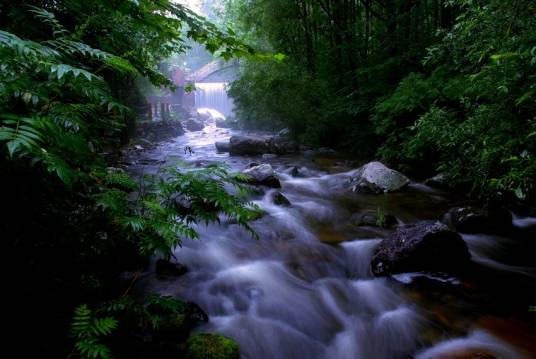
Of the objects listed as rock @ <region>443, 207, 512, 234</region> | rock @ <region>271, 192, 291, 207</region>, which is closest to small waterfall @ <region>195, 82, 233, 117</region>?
rock @ <region>271, 192, 291, 207</region>

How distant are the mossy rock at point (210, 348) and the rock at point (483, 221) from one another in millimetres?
4547

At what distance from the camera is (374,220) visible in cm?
597

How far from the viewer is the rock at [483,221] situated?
5.53m

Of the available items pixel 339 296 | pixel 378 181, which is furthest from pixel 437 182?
pixel 339 296

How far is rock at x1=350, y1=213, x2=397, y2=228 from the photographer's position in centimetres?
588

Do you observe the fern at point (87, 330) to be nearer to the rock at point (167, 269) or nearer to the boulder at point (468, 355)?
the rock at point (167, 269)

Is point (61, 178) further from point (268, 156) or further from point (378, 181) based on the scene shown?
point (268, 156)

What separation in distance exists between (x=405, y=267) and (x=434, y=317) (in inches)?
31.1

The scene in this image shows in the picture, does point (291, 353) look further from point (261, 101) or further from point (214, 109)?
point (214, 109)

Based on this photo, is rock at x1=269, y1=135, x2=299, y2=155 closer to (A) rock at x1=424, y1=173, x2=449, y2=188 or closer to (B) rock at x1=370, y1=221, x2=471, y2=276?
(A) rock at x1=424, y1=173, x2=449, y2=188

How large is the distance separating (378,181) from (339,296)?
14.6ft

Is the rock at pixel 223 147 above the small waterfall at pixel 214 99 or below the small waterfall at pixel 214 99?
below

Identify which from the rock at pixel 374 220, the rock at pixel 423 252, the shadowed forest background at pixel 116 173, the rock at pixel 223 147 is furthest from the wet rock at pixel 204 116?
the rock at pixel 423 252

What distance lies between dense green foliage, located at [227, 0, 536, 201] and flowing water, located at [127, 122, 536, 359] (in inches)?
51.4
